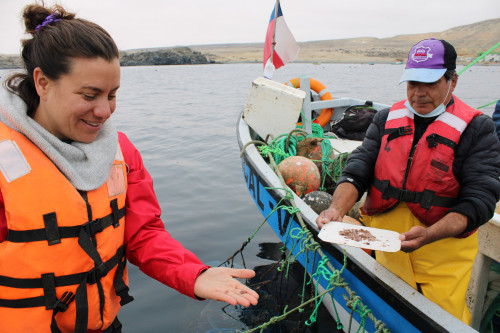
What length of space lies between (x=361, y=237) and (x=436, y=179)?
645 mm

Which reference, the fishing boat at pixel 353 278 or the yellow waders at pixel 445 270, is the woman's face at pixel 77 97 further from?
the yellow waders at pixel 445 270

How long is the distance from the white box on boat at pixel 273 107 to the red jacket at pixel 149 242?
340 cm

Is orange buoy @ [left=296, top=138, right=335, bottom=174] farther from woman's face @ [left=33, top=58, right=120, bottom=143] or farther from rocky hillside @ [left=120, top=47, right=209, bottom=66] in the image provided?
rocky hillside @ [left=120, top=47, right=209, bottom=66]

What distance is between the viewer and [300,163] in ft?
13.1

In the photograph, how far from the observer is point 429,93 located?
2.19 m

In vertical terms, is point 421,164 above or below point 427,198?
above

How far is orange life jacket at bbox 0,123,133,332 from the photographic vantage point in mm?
1468

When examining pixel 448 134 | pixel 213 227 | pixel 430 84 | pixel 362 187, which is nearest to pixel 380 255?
pixel 362 187

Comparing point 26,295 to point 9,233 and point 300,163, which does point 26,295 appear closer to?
point 9,233

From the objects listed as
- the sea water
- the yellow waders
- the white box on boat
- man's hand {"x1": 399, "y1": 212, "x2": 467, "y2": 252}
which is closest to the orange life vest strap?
the sea water

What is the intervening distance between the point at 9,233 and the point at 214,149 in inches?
348

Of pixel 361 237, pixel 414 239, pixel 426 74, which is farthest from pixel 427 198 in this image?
pixel 426 74

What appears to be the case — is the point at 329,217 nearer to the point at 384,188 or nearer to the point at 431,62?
the point at 384,188

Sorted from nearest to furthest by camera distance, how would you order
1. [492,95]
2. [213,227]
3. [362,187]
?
[362,187] < [213,227] < [492,95]
